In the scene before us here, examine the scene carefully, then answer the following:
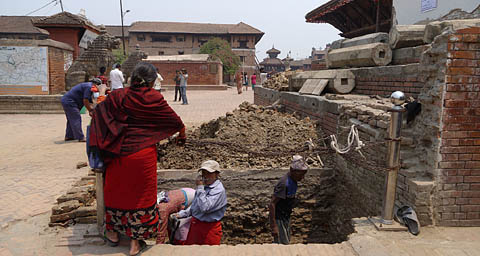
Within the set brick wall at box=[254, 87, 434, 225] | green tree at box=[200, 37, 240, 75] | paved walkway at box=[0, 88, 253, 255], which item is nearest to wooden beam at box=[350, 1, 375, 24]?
brick wall at box=[254, 87, 434, 225]

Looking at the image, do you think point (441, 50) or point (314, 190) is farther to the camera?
point (314, 190)

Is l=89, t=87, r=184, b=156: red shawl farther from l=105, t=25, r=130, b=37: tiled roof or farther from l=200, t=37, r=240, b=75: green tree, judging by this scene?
l=105, t=25, r=130, b=37: tiled roof

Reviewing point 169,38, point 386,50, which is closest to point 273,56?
point 169,38

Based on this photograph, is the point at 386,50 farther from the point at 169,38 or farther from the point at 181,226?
the point at 169,38

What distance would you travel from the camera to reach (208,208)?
10.2 ft

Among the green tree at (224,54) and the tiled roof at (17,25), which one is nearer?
the tiled roof at (17,25)

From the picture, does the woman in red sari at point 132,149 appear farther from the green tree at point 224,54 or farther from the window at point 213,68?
the green tree at point 224,54

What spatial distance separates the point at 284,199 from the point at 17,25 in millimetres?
45667

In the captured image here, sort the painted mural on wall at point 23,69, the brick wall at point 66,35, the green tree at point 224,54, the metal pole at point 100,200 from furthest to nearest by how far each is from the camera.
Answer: the green tree at point 224,54
the brick wall at point 66,35
the painted mural on wall at point 23,69
the metal pole at point 100,200

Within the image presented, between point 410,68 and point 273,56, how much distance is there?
65780mm

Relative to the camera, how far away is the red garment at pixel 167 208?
3102mm

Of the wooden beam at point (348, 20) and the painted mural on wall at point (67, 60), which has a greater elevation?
the wooden beam at point (348, 20)

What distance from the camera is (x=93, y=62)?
1452 cm

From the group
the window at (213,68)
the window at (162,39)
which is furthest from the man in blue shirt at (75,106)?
the window at (162,39)
